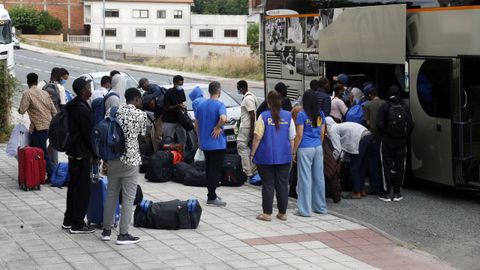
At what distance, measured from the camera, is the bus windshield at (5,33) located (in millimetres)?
26438

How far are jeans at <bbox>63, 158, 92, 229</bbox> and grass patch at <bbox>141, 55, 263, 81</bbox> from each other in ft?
126

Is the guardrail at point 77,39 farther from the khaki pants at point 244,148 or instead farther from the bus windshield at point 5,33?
the khaki pants at point 244,148

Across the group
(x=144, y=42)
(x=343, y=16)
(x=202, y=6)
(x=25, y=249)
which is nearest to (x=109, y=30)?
(x=144, y=42)

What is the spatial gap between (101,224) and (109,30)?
8006 centimetres

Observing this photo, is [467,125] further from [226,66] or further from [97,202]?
[226,66]

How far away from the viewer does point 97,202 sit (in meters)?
10.5

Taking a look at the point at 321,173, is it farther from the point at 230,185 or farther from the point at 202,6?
the point at 202,6

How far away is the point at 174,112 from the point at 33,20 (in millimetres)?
74235

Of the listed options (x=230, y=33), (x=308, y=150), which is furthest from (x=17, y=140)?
(x=230, y=33)

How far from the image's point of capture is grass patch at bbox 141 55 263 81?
170 feet

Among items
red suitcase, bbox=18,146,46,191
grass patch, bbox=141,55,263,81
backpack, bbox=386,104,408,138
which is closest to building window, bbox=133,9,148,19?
grass patch, bbox=141,55,263,81

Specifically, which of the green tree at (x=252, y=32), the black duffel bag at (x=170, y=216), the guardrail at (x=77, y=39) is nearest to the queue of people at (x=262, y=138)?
the black duffel bag at (x=170, y=216)

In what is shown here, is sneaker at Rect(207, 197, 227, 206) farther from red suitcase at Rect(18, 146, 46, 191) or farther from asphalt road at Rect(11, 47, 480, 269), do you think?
red suitcase at Rect(18, 146, 46, 191)

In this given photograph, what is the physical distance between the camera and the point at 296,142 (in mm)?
11320
